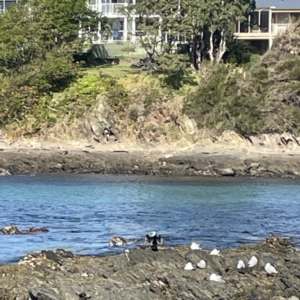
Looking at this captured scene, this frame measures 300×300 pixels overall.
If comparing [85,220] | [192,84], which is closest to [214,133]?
[192,84]

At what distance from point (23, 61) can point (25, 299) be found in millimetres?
38747

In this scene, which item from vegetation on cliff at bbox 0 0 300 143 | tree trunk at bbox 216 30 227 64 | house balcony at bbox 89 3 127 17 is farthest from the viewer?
house balcony at bbox 89 3 127 17

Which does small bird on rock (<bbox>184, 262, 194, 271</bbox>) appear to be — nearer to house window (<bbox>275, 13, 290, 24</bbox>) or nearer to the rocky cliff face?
the rocky cliff face

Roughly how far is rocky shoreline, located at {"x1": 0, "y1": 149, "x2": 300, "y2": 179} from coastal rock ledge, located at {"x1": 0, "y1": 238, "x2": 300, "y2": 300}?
73.3ft

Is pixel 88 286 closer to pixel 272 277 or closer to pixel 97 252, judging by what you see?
pixel 272 277

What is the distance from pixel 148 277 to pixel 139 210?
14.4m

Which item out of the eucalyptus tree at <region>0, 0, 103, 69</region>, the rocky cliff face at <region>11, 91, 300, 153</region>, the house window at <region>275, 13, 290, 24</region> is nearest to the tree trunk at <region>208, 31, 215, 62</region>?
the rocky cliff face at <region>11, 91, 300, 153</region>

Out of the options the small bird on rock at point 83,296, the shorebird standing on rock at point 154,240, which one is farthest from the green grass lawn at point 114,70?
the small bird on rock at point 83,296

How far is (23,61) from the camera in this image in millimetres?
53750

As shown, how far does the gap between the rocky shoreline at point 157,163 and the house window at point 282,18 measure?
16928 millimetres

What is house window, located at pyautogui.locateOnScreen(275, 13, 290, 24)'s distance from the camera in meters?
59.9

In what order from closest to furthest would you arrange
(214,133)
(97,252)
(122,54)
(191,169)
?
(97,252) < (191,169) < (214,133) < (122,54)

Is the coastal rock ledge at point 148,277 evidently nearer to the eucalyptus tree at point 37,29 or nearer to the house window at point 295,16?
the eucalyptus tree at point 37,29

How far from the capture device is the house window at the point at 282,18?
59.9m
